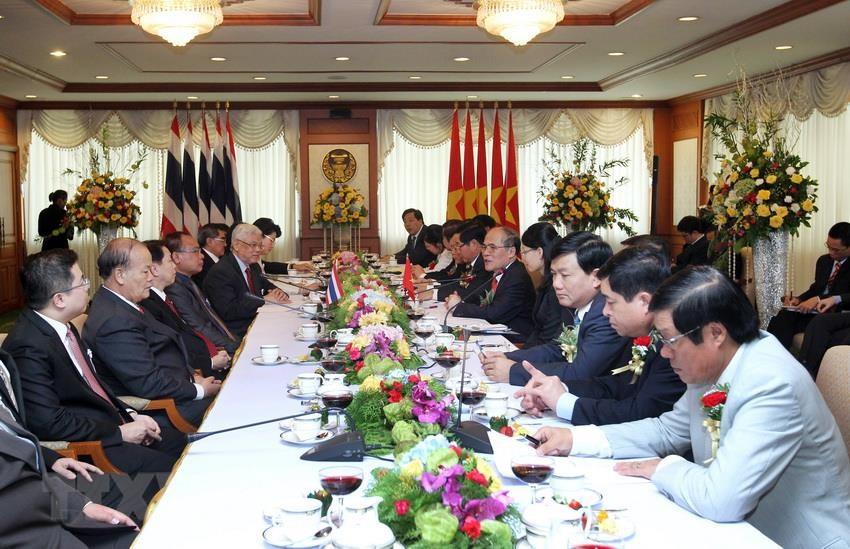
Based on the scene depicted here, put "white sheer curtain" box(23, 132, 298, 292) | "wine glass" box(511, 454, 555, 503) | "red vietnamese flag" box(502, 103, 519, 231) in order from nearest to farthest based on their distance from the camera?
"wine glass" box(511, 454, 555, 503)
"red vietnamese flag" box(502, 103, 519, 231)
"white sheer curtain" box(23, 132, 298, 292)

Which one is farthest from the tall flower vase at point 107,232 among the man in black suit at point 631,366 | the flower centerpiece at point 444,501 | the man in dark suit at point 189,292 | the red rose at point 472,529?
the red rose at point 472,529

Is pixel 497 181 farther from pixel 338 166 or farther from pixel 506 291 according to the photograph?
pixel 506 291

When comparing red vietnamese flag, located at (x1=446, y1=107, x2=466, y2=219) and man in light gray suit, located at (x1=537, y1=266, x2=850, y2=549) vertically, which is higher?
red vietnamese flag, located at (x1=446, y1=107, x2=466, y2=219)

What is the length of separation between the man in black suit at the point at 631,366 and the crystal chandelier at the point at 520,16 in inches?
138

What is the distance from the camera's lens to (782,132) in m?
10.4

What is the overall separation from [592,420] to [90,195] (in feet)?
25.0

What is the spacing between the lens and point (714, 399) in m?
2.21

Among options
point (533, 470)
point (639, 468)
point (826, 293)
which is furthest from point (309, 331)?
point (826, 293)

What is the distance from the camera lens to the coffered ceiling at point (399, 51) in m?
7.37

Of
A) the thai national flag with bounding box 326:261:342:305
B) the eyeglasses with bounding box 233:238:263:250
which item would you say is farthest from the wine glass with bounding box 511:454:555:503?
the eyeglasses with bounding box 233:238:263:250

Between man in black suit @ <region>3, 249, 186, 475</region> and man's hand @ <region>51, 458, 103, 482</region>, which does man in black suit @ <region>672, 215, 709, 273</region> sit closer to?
man in black suit @ <region>3, 249, 186, 475</region>

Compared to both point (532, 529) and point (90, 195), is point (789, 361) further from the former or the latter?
point (90, 195)

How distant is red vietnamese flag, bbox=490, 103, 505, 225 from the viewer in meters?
12.3

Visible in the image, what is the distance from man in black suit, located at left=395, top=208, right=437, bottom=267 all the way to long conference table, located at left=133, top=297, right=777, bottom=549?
7.58 meters
